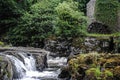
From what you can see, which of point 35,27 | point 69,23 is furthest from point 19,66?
point 35,27

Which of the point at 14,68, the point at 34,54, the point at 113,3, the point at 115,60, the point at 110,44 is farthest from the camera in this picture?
the point at 113,3

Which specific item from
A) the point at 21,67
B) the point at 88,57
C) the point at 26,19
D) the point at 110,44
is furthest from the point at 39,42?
the point at 88,57

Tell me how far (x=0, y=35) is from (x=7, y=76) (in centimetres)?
1788

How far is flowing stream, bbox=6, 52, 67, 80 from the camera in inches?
913

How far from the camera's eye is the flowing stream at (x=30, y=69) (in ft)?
76.1

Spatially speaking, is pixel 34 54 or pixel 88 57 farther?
pixel 34 54

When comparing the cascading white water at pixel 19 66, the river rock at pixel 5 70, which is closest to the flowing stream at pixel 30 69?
the cascading white water at pixel 19 66

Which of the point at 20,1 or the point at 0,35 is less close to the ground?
the point at 20,1

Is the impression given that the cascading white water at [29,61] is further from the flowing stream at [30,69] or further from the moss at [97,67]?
the moss at [97,67]

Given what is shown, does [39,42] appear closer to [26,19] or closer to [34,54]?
[26,19]

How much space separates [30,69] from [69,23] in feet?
24.9

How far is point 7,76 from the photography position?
68.1 feet

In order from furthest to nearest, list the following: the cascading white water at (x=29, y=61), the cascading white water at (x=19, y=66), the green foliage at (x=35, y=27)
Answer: the green foliage at (x=35, y=27) < the cascading white water at (x=29, y=61) < the cascading white water at (x=19, y=66)

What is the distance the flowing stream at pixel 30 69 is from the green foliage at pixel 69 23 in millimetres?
4027
